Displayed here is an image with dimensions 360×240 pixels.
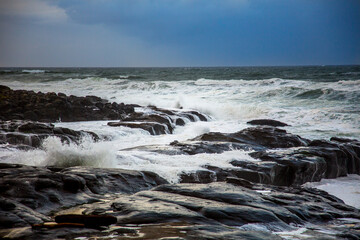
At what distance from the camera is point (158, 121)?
15445 mm

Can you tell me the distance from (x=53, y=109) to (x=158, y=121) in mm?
5038

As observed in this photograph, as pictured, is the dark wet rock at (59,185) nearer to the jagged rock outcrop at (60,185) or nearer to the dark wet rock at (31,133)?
the jagged rock outcrop at (60,185)

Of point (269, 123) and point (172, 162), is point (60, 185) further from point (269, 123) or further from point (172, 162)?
point (269, 123)

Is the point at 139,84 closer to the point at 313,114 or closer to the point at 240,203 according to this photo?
the point at 313,114

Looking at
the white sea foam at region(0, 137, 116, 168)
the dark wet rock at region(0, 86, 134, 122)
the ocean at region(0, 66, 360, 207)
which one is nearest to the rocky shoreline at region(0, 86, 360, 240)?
the ocean at region(0, 66, 360, 207)

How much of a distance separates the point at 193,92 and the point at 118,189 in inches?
1177

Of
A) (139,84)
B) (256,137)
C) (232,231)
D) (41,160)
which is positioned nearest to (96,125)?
(256,137)

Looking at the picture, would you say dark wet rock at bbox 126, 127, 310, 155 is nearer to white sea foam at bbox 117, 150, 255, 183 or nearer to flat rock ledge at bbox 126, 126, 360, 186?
flat rock ledge at bbox 126, 126, 360, 186

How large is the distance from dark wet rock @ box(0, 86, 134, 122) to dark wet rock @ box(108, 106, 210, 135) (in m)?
1.95

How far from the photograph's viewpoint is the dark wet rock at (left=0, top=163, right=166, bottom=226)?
4328 mm

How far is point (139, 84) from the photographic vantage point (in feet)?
135

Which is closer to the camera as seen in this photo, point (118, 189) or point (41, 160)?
point (118, 189)

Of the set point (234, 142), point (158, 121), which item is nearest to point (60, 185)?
Answer: point (234, 142)

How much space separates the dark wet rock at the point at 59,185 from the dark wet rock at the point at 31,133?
17.2 ft
